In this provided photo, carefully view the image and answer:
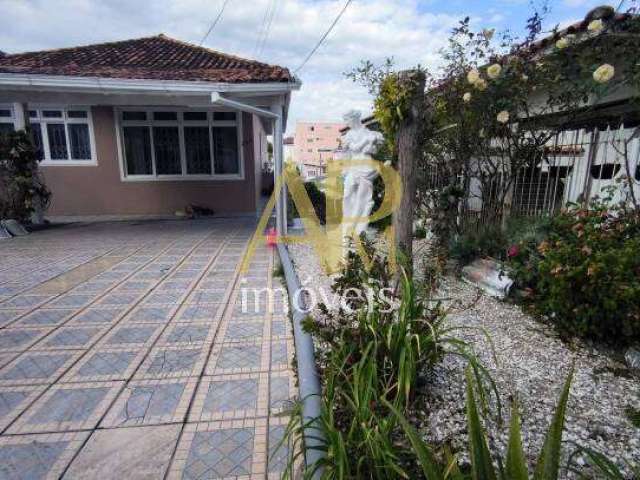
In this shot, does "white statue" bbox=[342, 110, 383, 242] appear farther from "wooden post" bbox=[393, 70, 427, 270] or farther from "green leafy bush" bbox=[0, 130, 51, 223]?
"green leafy bush" bbox=[0, 130, 51, 223]

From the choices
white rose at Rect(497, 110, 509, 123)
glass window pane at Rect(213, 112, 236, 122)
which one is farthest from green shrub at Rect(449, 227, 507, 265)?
glass window pane at Rect(213, 112, 236, 122)

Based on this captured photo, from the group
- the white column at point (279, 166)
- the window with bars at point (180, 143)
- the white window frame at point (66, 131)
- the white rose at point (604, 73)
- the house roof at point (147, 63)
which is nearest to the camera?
the white rose at point (604, 73)

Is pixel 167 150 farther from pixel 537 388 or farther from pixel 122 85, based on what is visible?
pixel 537 388

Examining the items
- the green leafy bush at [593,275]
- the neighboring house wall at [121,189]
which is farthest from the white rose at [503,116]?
the neighboring house wall at [121,189]

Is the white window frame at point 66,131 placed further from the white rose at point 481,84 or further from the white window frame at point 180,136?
the white rose at point 481,84

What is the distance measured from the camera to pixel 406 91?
10.4 feet

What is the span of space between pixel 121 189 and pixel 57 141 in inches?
76.3

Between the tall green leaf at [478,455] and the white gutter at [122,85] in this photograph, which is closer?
the tall green leaf at [478,455]

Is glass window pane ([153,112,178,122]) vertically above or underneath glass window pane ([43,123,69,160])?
above

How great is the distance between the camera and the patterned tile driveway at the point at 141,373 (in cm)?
186

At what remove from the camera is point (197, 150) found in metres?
9.59

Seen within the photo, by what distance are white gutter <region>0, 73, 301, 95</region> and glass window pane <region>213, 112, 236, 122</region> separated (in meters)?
3.01

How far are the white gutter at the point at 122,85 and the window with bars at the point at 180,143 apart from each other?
2.96 m

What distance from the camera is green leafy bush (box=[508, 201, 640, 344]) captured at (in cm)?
260
